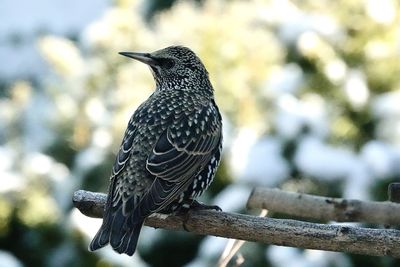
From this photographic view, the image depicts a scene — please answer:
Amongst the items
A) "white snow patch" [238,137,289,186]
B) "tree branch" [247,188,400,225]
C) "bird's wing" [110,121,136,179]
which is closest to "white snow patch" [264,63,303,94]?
"white snow patch" [238,137,289,186]

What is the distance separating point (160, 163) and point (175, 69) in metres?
0.77

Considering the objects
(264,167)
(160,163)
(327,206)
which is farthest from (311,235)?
(264,167)

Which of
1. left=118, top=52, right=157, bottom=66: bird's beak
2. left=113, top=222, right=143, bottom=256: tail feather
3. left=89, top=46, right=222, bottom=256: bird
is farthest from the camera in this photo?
left=118, top=52, right=157, bottom=66: bird's beak

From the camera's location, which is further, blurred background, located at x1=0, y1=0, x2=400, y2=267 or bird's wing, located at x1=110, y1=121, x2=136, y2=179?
blurred background, located at x1=0, y1=0, x2=400, y2=267

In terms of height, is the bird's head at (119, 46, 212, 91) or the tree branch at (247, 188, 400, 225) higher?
the bird's head at (119, 46, 212, 91)

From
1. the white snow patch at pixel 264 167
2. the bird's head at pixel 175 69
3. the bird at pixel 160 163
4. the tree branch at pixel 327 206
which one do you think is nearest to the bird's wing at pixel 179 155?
the bird at pixel 160 163

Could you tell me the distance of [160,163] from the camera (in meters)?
3.74

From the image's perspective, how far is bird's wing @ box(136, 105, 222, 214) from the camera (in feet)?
11.8

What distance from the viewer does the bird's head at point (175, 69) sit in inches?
173

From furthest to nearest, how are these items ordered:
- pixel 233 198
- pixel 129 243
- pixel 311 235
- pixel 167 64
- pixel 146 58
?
1. pixel 233 198
2. pixel 167 64
3. pixel 146 58
4. pixel 129 243
5. pixel 311 235

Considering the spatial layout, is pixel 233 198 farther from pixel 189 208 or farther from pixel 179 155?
pixel 189 208

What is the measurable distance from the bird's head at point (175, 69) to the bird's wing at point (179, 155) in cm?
37

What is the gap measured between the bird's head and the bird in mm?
53

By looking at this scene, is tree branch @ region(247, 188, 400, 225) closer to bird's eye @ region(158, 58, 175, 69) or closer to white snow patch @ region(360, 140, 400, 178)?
bird's eye @ region(158, 58, 175, 69)
